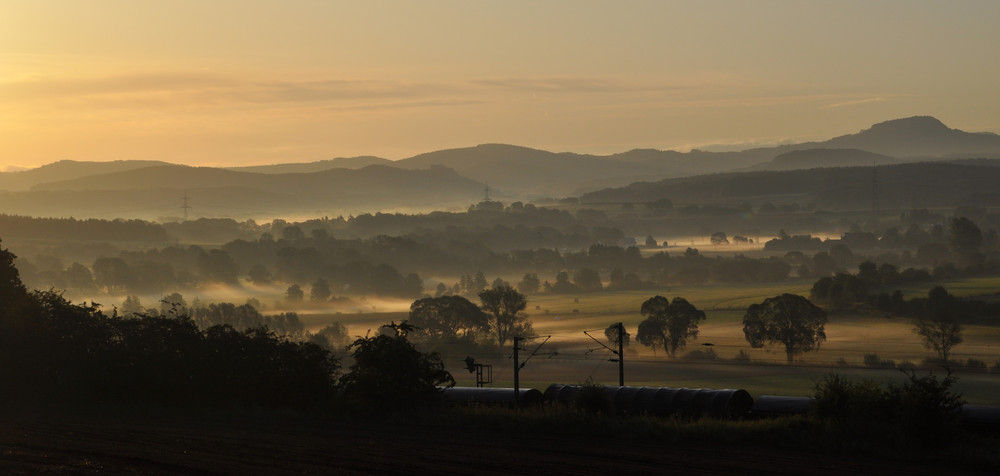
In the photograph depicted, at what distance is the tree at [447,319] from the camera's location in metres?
168

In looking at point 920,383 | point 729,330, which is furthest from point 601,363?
point 920,383

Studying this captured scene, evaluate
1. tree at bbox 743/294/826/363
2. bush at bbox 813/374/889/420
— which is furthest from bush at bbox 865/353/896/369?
bush at bbox 813/374/889/420

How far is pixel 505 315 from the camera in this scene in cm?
17512

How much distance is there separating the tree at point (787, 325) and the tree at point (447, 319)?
44584 mm

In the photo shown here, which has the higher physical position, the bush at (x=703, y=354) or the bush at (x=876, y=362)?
the bush at (x=703, y=354)

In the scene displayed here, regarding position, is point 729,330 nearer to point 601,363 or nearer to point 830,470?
point 601,363

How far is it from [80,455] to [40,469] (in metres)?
3.83

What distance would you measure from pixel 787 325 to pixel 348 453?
11164cm

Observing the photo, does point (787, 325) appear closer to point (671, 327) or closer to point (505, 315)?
point (671, 327)

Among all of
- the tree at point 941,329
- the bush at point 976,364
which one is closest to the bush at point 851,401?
the bush at point 976,364

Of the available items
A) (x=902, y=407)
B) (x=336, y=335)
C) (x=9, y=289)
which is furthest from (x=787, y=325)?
(x=9, y=289)

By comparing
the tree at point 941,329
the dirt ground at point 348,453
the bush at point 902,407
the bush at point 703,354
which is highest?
the tree at point 941,329

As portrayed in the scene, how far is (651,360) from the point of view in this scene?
13538cm

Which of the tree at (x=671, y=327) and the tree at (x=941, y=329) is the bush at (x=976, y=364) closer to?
the tree at (x=941, y=329)
